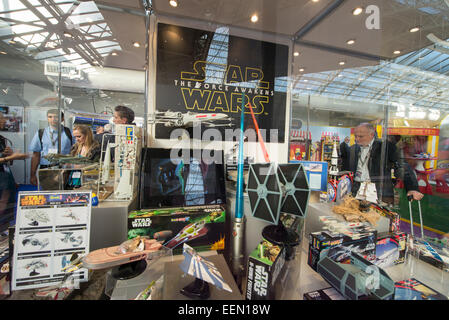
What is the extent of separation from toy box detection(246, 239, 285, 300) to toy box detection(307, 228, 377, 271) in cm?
29

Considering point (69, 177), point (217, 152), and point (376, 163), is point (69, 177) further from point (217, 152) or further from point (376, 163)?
point (376, 163)

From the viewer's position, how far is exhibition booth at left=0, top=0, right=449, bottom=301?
0.74m

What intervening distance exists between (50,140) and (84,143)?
9.5 inches

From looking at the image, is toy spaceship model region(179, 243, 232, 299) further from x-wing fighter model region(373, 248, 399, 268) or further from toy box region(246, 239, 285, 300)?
x-wing fighter model region(373, 248, 399, 268)

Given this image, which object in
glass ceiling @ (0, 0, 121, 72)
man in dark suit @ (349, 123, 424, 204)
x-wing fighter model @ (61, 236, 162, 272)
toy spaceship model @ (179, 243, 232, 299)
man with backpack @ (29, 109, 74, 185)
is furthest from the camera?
man in dark suit @ (349, 123, 424, 204)

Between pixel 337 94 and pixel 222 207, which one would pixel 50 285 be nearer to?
pixel 222 207

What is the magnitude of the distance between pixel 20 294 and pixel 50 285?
10cm

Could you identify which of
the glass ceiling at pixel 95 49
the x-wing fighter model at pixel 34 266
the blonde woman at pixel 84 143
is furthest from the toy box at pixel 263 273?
the glass ceiling at pixel 95 49

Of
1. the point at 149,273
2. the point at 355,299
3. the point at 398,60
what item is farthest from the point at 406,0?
the point at 149,273

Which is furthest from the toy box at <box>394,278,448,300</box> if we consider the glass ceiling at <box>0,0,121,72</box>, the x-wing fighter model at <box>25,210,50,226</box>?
the glass ceiling at <box>0,0,121,72</box>

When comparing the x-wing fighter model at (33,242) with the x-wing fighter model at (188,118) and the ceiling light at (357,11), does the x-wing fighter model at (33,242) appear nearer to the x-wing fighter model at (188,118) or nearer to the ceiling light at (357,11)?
the x-wing fighter model at (188,118)

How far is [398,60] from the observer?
1380mm

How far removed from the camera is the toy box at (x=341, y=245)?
799 mm
